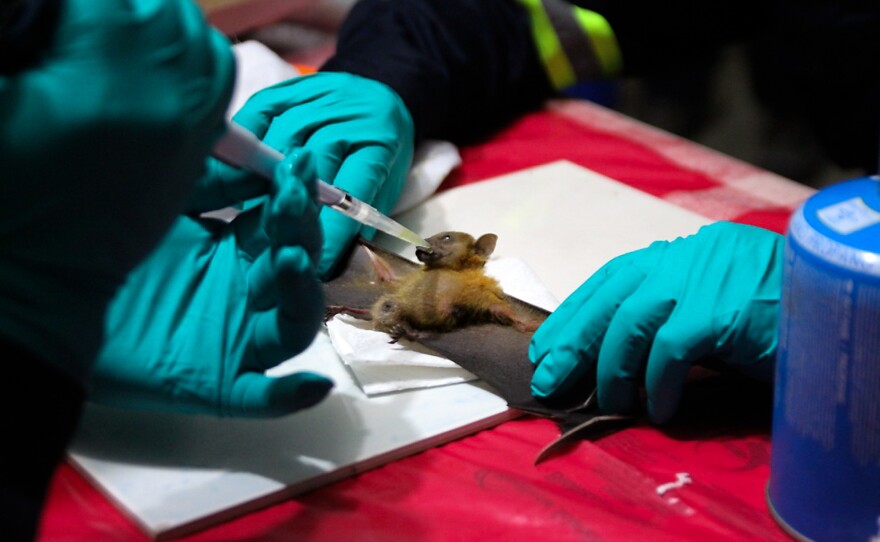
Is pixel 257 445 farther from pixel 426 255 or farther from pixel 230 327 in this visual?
pixel 426 255

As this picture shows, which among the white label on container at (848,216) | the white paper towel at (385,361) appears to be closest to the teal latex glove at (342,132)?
the white paper towel at (385,361)

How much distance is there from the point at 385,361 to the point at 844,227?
54cm

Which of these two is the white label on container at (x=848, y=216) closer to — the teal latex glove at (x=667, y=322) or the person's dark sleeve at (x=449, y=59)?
the teal latex glove at (x=667, y=322)

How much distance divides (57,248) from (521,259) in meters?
0.77

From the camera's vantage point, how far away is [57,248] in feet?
2.10

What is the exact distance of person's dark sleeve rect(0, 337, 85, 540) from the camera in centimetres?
62

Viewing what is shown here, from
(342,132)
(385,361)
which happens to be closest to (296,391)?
(385,361)

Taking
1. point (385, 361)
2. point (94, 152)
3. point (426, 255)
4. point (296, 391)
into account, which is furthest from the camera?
point (426, 255)

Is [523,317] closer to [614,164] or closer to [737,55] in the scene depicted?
[614,164]

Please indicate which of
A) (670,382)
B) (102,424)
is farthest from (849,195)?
(102,424)

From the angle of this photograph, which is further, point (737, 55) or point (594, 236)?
point (737, 55)

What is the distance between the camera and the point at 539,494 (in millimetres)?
892

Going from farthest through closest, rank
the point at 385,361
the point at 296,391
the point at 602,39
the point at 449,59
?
the point at 602,39, the point at 449,59, the point at 385,361, the point at 296,391

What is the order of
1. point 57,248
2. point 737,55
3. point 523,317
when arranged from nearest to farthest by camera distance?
point 57,248 → point 523,317 → point 737,55
